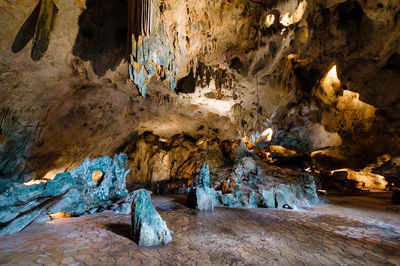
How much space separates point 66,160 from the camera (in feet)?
32.0

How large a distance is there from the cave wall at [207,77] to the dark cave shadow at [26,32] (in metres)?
0.02

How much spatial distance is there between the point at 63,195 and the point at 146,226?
13.1ft

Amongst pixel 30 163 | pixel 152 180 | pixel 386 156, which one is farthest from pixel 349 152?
pixel 30 163

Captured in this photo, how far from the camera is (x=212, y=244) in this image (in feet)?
12.3

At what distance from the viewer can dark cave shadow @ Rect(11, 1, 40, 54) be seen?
4.86 meters

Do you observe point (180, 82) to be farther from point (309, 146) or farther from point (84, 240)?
point (309, 146)

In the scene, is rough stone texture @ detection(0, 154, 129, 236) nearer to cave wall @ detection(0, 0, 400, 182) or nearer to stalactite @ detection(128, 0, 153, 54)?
cave wall @ detection(0, 0, 400, 182)

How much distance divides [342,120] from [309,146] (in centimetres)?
266

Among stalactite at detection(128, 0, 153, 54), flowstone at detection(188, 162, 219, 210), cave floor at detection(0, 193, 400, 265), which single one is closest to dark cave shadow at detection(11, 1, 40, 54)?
stalactite at detection(128, 0, 153, 54)

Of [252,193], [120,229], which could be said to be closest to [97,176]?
[120,229]

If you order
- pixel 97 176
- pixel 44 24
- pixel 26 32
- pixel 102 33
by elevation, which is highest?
pixel 102 33

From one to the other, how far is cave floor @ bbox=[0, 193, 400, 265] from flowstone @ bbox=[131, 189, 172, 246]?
0.20 m

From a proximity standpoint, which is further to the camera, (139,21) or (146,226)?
(139,21)

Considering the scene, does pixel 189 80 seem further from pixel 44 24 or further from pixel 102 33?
pixel 44 24
